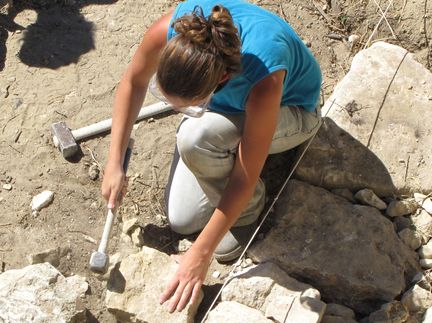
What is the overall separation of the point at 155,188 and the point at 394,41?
178 cm

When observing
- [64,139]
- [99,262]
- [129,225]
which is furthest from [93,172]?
[99,262]

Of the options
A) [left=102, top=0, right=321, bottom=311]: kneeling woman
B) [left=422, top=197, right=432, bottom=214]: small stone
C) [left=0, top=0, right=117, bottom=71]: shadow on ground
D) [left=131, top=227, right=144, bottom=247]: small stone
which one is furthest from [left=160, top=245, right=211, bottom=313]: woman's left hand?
[left=0, top=0, right=117, bottom=71]: shadow on ground

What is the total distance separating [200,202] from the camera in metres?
3.18

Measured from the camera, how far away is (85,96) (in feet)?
12.4

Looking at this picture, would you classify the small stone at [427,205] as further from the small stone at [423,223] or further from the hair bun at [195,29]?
the hair bun at [195,29]

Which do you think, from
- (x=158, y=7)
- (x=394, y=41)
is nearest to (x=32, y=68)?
(x=158, y=7)

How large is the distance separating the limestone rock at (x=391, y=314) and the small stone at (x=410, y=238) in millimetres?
411

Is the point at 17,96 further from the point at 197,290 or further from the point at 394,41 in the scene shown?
the point at 394,41

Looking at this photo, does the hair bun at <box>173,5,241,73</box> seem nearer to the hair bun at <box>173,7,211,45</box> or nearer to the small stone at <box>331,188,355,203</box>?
the hair bun at <box>173,7,211,45</box>

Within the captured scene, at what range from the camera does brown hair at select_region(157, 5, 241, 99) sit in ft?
7.06

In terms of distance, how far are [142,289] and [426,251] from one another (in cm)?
141

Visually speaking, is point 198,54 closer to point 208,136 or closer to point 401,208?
point 208,136

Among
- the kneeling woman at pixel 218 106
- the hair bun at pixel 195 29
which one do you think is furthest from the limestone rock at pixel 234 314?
the hair bun at pixel 195 29

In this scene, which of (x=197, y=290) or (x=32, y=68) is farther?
(x=32, y=68)
